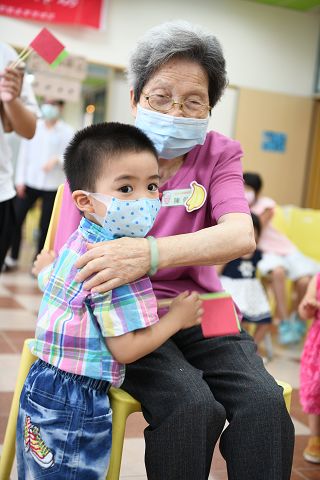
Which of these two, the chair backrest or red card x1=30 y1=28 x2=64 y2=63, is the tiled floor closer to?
the chair backrest

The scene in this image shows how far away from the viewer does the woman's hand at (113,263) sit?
1.19 metres

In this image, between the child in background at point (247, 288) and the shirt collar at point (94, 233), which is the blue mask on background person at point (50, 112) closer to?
the child in background at point (247, 288)

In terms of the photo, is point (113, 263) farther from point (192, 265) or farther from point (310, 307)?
point (310, 307)

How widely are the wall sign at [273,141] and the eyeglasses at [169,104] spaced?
19.7 ft

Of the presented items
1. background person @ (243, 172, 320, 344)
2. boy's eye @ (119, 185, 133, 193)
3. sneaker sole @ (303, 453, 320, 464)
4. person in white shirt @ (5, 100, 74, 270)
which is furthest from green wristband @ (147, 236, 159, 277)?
person in white shirt @ (5, 100, 74, 270)

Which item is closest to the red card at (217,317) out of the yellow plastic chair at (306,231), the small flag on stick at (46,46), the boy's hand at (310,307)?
the boy's hand at (310,307)

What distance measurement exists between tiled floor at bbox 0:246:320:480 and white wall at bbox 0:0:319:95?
2556mm

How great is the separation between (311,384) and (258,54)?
5.75m

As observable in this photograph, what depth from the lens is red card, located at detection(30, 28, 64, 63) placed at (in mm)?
1753

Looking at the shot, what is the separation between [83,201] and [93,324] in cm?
24

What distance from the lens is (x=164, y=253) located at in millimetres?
1234

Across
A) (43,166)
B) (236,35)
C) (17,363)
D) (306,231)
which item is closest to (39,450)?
(17,363)

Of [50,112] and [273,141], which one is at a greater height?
[50,112]

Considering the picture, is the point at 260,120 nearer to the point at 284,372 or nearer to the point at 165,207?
the point at 284,372
